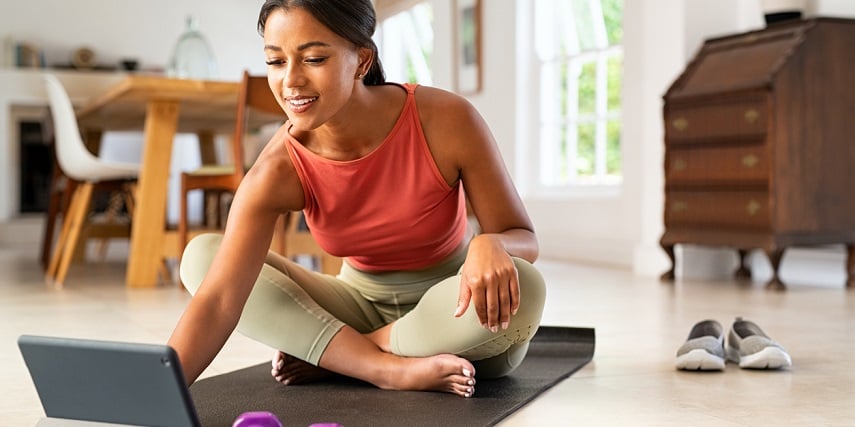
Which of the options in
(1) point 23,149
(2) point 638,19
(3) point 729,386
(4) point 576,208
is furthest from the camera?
(1) point 23,149

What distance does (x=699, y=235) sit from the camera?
4.67m

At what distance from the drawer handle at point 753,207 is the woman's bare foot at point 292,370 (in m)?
2.89

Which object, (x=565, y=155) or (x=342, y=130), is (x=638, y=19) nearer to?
(x=565, y=155)

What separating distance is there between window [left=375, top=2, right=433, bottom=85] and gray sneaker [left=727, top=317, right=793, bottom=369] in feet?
20.8

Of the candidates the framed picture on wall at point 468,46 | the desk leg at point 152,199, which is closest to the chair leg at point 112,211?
the desk leg at point 152,199

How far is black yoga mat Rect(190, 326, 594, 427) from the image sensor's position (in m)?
1.67

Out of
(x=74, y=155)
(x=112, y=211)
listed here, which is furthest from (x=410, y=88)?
(x=112, y=211)

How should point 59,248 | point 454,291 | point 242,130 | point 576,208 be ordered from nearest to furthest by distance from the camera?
point 454,291, point 242,130, point 59,248, point 576,208

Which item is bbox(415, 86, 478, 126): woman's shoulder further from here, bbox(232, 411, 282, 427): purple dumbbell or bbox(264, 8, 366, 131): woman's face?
bbox(232, 411, 282, 427): purple dumbbell

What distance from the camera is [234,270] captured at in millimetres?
1695

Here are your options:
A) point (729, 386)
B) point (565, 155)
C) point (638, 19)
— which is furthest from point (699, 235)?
point (729, 386)

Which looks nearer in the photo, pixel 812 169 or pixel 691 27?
pixel 812 169

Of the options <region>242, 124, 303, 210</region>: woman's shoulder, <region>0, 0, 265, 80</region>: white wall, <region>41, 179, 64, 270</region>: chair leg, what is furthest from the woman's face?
<region>0, 0, 265, 80</region>: white wall

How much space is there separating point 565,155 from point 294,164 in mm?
4938
